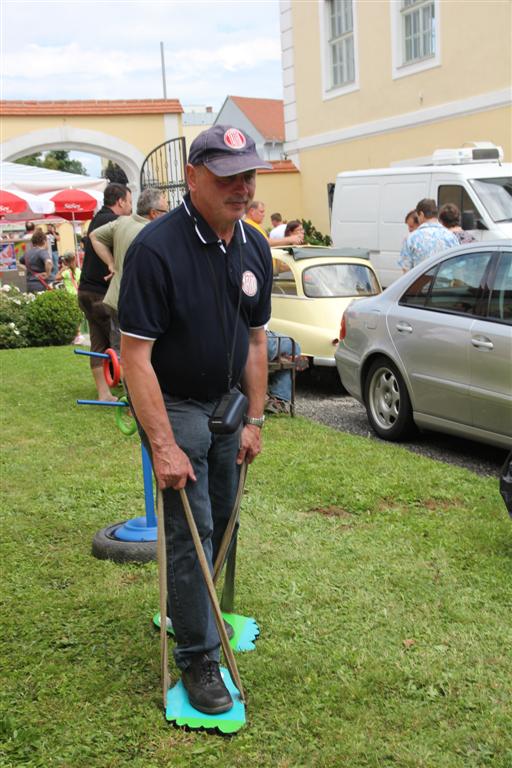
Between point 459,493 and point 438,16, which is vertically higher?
point 438,16

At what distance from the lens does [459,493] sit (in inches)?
233

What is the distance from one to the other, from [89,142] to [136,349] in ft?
75.4

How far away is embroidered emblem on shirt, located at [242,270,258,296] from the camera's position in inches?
130

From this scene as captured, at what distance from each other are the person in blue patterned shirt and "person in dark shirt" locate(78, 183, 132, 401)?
3.43 metres

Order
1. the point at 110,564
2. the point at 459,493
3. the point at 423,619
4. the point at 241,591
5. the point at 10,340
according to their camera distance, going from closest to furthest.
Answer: the point at 423,619 → the point at 241,591 → the point at 110,564 → the point at 459,493 → the point at 10,340

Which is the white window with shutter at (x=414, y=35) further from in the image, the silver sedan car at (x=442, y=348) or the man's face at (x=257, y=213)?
the silver sedan car at (x=442, y=348)

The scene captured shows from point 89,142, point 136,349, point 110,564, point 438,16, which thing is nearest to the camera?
point 136,349

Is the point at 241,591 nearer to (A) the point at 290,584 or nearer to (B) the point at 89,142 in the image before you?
(A) the point at 290,584

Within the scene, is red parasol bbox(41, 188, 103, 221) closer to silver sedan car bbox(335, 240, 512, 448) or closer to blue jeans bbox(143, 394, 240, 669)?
silver sedan car bbox(335, 240, 512, 448)

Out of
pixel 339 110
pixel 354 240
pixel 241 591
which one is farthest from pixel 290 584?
pixel 339 110

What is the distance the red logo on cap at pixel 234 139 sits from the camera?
120 inches

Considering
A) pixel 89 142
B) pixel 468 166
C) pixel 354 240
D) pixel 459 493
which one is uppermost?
pixel 89 142

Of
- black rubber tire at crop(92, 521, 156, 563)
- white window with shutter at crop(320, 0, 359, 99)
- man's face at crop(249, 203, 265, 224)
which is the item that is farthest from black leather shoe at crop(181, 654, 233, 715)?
white window with shutter at crop(320, 0, 359, 99)

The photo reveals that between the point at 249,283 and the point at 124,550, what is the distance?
1.98 metres
